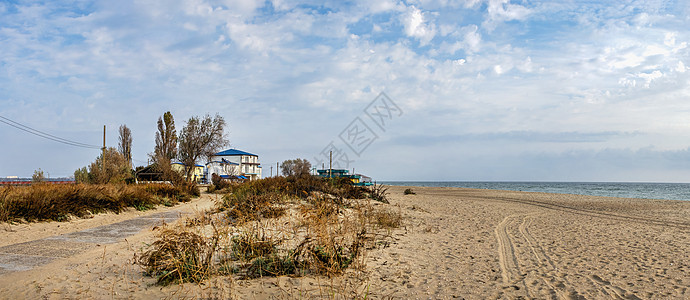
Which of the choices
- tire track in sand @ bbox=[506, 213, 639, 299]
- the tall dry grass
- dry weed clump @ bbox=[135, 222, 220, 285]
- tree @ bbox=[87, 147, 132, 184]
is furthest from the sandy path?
tree @ bbox=[87, 147, 132, 184]

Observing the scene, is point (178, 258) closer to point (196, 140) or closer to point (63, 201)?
point (63, 201)

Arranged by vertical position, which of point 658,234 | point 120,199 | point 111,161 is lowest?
point 658,234

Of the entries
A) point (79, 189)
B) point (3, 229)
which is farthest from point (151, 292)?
point (79, 189)

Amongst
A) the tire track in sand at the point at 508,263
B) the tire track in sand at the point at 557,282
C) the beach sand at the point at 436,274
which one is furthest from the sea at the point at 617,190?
the tire track in sand at the point at 557,282

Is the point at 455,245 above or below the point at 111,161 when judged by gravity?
below

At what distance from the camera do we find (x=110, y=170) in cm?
2698

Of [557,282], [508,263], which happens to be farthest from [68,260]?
[557,282]

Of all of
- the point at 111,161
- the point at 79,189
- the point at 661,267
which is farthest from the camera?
the point at 111,161

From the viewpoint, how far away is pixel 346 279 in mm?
4574

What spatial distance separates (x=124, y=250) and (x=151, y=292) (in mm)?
2527

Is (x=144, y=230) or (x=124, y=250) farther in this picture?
(x=144, y=230)

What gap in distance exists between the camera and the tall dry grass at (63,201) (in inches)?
352

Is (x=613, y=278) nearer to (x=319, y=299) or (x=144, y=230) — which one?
(x=319, y=299)

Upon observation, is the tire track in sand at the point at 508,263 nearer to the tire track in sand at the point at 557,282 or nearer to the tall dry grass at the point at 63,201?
the tire track in sand at the point at 557,282
